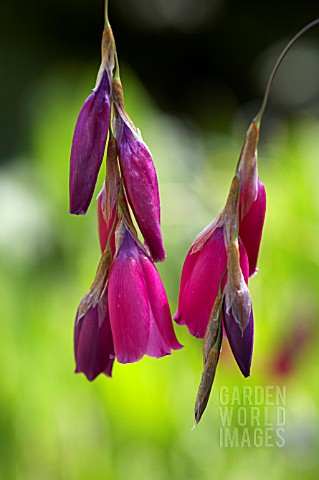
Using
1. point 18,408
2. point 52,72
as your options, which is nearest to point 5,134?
point 52,72

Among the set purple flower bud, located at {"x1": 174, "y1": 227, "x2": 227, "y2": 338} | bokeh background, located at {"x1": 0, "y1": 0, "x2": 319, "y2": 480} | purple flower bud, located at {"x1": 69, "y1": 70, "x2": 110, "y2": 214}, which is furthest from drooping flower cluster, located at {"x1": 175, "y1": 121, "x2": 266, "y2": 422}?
→ bokeh background, located at {"x1": 0, "y1": 0, "x2": 319, "y2": 480}

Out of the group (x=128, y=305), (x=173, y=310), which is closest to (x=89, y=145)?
(x=128, y=305)

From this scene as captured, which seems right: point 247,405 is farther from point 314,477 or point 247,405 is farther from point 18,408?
point 18,408

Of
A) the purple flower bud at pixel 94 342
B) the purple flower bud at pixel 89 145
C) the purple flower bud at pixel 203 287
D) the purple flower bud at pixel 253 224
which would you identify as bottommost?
the purple flower bud at pixel 94 342

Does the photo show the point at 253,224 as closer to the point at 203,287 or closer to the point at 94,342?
the point at 203,287

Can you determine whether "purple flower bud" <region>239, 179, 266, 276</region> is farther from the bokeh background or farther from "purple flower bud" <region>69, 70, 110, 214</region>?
the bokeh background

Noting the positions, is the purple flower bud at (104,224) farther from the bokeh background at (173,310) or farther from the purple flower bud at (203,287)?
the bokeh background at (173,310)

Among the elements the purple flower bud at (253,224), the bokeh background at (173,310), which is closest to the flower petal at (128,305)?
the purple flower bud at (253,224)
